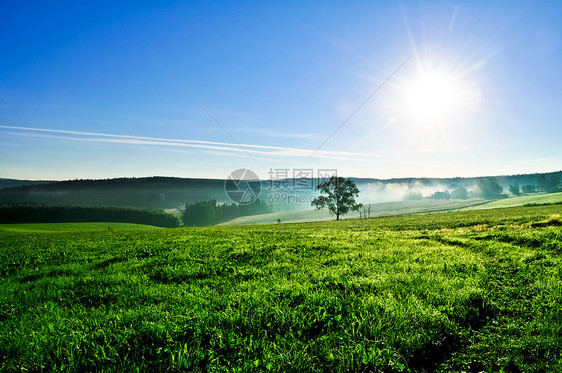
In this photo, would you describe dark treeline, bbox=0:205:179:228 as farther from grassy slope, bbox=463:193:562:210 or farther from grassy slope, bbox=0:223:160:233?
grassy slope, bbox=463:193:562:210

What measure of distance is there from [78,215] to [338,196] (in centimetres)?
13155

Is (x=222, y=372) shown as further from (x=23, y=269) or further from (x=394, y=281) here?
(x=23, y=269)

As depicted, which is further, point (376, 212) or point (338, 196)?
point (376, 212)

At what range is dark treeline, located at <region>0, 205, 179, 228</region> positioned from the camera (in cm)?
11840

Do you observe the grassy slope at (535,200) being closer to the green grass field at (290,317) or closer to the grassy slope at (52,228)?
the green grass field at (290,317)

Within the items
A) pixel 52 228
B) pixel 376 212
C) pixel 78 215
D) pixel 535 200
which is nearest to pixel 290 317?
pixel 52 228

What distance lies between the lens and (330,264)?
8812 millimetres

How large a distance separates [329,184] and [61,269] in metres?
83.4

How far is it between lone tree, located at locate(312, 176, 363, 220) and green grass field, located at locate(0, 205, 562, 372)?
260ft

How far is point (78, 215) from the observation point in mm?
130125

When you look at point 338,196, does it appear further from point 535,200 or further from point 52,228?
point 52,228

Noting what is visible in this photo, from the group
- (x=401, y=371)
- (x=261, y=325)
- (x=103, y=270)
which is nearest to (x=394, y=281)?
(x=401, y=371)

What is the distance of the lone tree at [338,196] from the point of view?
8712 centimetres

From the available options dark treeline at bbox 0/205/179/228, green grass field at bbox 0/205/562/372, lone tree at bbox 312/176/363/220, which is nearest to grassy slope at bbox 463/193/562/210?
lone tree at bbox 312/176/363/220
